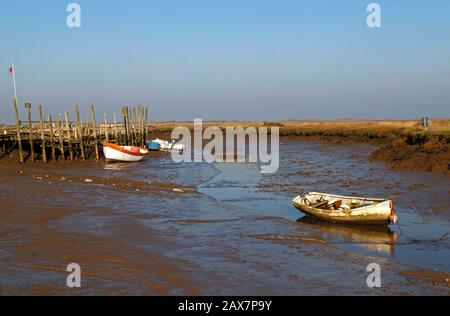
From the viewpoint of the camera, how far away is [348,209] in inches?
623

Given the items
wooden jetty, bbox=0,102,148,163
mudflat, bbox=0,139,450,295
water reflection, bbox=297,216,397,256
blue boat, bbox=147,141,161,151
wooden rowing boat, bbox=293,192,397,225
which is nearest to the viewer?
mudflat, bbox=0,139,450,295

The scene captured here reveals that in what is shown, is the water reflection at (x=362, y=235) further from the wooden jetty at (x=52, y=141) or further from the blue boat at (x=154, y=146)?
the blue boat at (x=154, y=146)

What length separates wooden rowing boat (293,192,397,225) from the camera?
49.7 feet

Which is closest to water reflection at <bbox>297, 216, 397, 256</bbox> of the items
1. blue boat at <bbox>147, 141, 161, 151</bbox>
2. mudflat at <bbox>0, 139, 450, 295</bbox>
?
mudflat at <bbox>0, 139, 450, 295</bbox>

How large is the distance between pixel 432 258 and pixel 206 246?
17.9 feet

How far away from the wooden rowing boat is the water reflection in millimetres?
224

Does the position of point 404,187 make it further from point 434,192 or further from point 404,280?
point 404,280

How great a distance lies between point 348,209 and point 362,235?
1.34 metres

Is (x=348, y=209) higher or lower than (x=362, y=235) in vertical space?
higher

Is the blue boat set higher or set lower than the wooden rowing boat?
lower

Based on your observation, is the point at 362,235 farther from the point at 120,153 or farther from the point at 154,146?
the point at 154,146

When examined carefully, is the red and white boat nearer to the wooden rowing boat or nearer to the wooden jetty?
the wooden jetty

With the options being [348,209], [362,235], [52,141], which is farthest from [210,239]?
[52,141]

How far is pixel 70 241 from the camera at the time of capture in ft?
42.4
